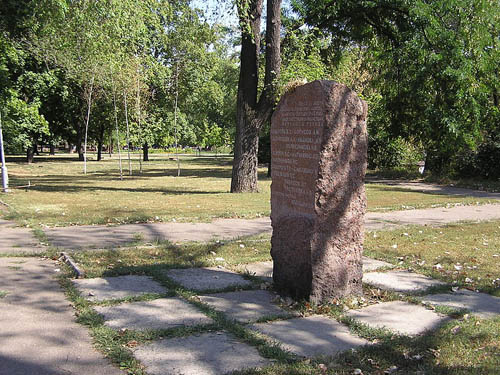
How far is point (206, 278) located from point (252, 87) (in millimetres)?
10612

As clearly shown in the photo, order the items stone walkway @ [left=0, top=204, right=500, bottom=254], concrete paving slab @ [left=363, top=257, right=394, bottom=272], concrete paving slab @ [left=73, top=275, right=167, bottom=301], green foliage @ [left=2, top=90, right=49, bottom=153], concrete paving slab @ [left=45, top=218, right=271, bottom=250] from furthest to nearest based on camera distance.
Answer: green foliage @ [left=2, top=90, right=49, bottom=153] → concrete paving slab @ [left=45, top=218, right=271, bottom=250] → stone walkway @ [left=0, top=204, right=500, bottom=254] → concrete paving slab @ [left=363, top=257, right=394, bottom=272] → concrete paving slab @ [left=73, top=275, right=167, bottom=301]

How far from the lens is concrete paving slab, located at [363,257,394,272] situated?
648cm

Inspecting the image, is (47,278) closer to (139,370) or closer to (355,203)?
(139,370)

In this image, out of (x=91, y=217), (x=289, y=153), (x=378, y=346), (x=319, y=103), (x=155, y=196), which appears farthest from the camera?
(x=155, y=196)

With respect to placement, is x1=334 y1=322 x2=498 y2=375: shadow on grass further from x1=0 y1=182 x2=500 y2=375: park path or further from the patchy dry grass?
the patchy dry grass

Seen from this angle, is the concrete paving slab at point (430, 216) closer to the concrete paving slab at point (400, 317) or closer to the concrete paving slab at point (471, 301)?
the concrete paving slab at point (471, 301)

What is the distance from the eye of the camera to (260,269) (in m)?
6.44

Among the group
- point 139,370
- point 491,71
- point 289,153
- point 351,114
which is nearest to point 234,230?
point 289,153

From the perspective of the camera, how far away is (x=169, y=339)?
397 cm

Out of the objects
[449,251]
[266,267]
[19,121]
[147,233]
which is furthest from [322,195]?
[19,121]

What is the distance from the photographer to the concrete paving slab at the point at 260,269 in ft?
19.9

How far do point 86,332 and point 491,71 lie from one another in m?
19.7

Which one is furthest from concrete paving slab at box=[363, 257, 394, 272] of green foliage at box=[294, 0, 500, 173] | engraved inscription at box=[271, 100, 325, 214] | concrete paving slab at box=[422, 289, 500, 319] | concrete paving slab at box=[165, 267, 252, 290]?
green foliage at box=[294, 0, 500, 173]

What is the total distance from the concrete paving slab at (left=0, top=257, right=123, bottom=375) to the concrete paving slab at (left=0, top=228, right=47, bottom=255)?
1.43m
